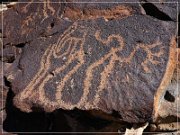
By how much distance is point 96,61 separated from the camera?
264 centimetres

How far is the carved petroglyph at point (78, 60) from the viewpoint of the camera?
253 centimetres

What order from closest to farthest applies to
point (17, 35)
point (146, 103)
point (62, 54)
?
point (146, 103) < point (62, 54) < point (17, 35)

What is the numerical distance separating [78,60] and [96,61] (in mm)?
138

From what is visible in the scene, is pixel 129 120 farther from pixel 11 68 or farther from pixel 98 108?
pixel 11 68

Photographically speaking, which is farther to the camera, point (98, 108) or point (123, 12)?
point (123, 12)

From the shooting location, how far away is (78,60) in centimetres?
270

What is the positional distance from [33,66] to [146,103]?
2.99 feet

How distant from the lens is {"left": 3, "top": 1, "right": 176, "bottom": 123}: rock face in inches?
96.7

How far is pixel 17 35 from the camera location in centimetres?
321

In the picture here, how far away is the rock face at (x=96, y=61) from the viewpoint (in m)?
2.46

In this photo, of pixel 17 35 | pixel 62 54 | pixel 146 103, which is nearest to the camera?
pixel 146 103

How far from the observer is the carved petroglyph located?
253 centimetres

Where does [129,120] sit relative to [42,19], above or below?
below

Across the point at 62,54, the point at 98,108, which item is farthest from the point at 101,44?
the point at 98,108
